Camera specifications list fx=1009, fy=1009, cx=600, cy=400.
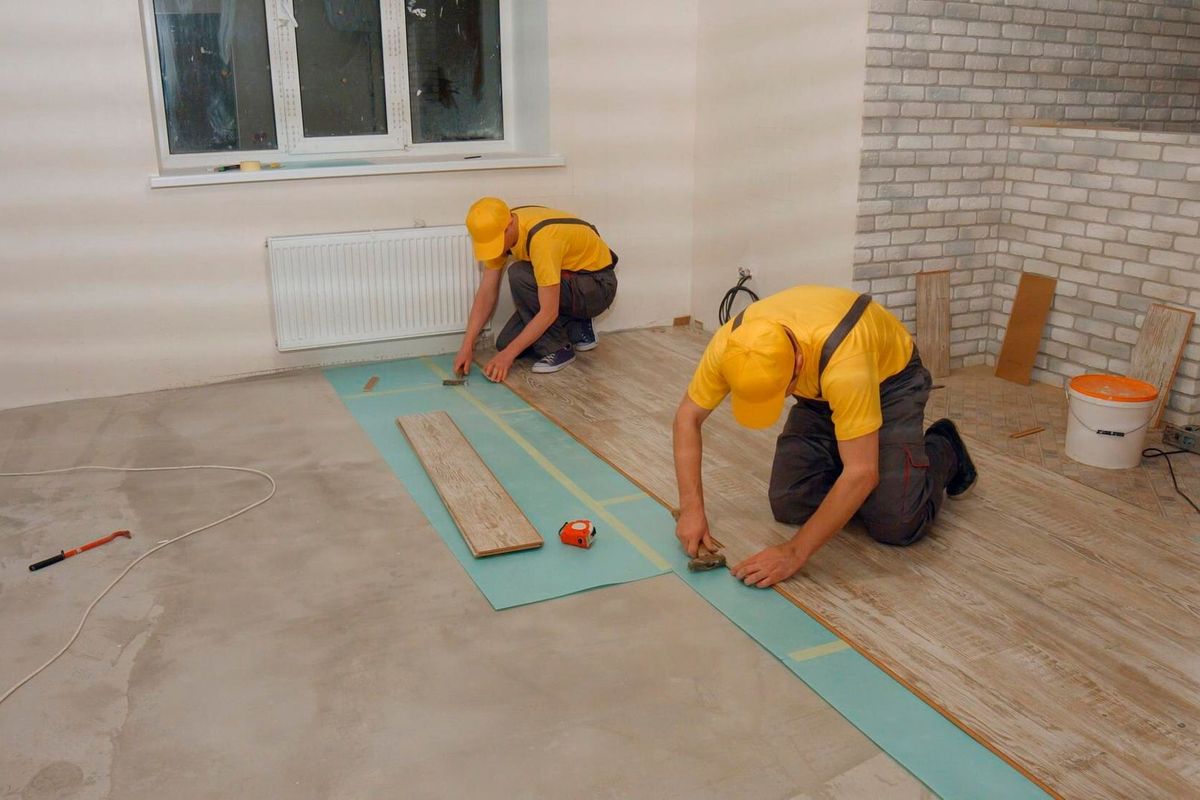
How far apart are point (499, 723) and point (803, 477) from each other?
55.1 inches

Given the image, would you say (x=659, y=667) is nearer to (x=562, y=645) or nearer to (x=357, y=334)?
(x=562, y=645)

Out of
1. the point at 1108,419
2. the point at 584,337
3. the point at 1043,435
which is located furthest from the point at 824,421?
the point at 584,337

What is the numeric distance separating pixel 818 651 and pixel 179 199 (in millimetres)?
3678

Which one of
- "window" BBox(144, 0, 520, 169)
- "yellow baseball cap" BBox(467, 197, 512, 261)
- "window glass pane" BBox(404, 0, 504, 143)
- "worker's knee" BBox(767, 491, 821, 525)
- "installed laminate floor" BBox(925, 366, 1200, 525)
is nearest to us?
"worker's knee" BBox(767, 491, 821, 525)

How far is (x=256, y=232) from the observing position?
4.96 metres

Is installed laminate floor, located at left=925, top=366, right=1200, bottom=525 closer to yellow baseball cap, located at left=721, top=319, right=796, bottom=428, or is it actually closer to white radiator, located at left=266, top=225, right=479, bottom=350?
yellow baseball cap, located at left=721, top=319, right=796, bottom=428

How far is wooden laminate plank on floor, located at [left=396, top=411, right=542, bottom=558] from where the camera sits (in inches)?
128

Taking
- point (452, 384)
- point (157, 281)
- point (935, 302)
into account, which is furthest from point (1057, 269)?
point (157, 281)

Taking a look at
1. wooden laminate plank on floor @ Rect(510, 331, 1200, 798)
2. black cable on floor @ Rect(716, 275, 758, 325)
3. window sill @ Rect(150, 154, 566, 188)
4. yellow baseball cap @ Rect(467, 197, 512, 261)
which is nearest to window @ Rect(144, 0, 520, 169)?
window sill @ Rect(150, 154, 566, 188)

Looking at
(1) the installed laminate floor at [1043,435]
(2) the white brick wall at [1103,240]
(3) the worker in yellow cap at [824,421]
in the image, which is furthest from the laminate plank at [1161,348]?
(3) the worker in yellow cap at [824,421]

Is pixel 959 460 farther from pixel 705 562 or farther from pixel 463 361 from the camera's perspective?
pixel 463 361

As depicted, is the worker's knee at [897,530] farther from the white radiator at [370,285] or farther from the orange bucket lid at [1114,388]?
the white radiator at [370,285]

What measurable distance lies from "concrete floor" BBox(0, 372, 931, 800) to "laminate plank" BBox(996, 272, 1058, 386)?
2.74 m

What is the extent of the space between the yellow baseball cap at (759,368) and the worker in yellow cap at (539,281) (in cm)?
231
